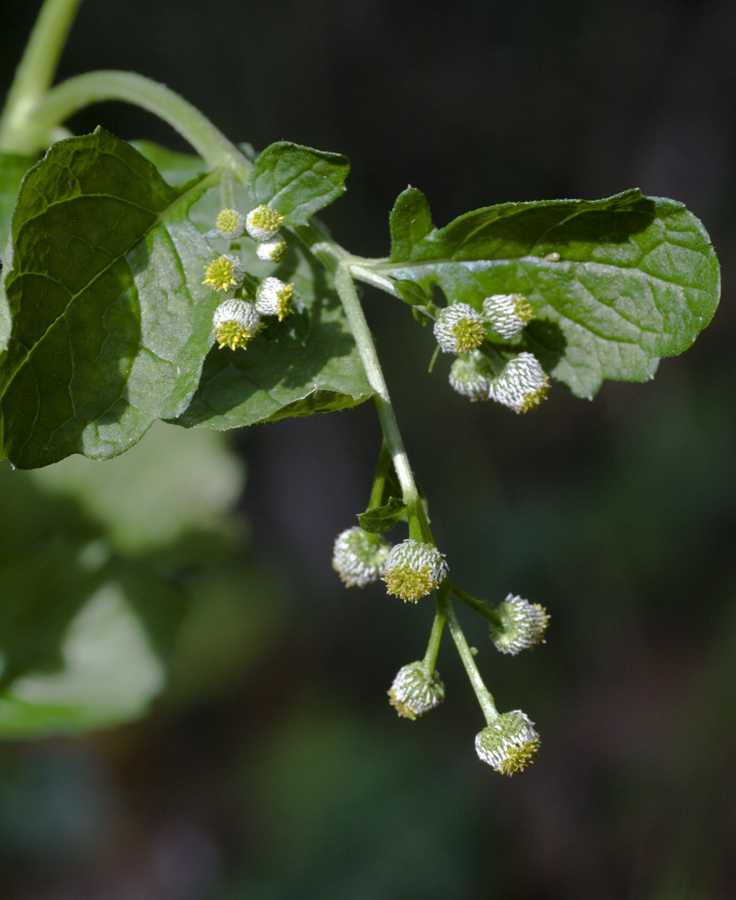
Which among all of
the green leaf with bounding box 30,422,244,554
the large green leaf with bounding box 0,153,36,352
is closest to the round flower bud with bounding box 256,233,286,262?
the large green leaf with bounding box 0,153,36,352

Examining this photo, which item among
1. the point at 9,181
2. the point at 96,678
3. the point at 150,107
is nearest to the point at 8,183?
the point at 9,181

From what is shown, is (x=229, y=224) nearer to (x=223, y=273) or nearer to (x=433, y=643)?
(x=223, y=273)

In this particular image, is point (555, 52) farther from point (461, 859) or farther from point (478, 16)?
point (461, 859)

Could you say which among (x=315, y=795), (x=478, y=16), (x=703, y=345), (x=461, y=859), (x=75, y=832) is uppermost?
(x=478, y=16)

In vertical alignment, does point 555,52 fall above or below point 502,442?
above

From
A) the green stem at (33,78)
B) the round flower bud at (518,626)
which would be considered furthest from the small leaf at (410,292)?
the green stem at (33,78)

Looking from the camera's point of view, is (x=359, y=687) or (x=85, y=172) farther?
(x=359, y=687)

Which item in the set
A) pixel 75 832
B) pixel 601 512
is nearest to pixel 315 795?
pixel 75 832
